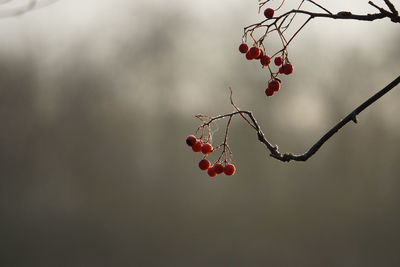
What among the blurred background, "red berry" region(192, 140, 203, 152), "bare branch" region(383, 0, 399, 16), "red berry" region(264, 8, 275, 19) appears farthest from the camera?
the blurred background

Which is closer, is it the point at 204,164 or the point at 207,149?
the point at 207,149

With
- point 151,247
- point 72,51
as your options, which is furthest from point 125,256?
point 72,51

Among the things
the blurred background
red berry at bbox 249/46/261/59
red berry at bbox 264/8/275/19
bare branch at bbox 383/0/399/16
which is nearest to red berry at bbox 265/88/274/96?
red berry at bbox 249/46/261/59

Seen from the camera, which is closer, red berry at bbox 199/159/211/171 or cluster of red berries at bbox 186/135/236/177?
cluster of red berries at bbox 186/135/236/177

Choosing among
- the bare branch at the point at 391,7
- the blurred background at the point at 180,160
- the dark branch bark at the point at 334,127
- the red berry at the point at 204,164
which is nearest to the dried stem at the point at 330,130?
the dark branch bark at the point at 334,127

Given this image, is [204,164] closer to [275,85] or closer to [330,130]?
[275,85]

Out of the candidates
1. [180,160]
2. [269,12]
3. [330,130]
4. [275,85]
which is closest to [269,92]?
[275,85]

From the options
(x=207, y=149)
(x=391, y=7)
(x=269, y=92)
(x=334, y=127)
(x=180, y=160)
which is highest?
(x=180, y=160)

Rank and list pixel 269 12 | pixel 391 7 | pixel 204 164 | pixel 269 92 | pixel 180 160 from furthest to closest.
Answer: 1. pixel 180 160
2. pixel 204 164
3. pixel 269 92
4. pixel 269 12
5. pixel 391 7

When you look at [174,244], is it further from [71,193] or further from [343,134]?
[343,134]

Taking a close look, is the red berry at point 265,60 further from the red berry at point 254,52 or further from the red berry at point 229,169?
the red berry at point 229,169

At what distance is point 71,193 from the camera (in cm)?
1791

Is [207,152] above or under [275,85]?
under

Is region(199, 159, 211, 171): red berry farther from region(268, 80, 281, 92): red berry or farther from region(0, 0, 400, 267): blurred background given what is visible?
region(0, 0, 400, 267): blurred background
